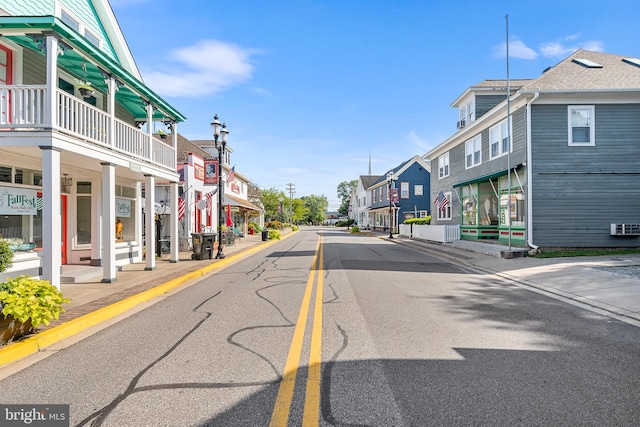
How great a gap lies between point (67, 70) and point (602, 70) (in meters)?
21.4

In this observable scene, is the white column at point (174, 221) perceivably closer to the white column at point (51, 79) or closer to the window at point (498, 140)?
the white column at point (51, 79)

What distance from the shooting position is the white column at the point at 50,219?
7723 mm

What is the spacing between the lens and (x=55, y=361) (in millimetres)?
4828

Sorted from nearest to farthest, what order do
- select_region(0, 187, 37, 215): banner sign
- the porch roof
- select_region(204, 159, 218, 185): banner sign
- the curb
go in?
the curb, the porch roof, select_region(0, 187, 37, 215): banner sign, select_region(204, 159, 218, 185): banner sign

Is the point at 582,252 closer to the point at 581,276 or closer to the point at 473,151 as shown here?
the point at 581,276

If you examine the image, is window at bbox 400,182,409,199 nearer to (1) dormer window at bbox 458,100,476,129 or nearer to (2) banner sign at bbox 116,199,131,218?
(1) dormer window at bbox 458,100,476,129

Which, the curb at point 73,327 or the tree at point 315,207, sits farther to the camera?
the tree at point 315,207

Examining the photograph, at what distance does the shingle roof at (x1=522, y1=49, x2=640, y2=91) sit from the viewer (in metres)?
16.6

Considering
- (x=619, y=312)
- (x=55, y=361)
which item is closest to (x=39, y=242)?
(x=55, y=361)

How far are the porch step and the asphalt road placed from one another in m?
4.14

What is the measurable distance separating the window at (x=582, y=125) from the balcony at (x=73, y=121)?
16473mm

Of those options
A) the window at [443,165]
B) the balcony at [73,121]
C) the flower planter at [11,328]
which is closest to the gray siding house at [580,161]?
the window at [443,165]

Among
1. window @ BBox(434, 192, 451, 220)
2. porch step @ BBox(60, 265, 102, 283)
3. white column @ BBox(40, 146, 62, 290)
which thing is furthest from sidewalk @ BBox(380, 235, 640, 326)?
porch step @ BBox(60, 265, 102, 283)

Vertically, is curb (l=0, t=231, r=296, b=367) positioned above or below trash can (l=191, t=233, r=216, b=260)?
below
